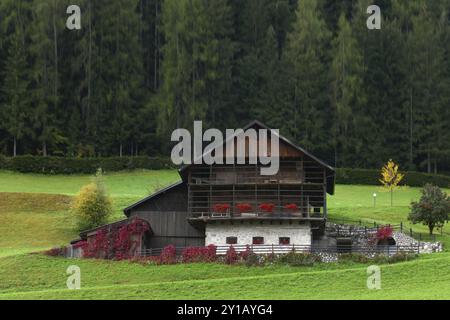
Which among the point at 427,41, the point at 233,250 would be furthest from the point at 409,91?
the point at 233,250

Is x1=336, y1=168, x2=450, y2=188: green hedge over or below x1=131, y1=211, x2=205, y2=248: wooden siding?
over

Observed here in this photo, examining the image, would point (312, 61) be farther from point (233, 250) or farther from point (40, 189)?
point (233, 250)

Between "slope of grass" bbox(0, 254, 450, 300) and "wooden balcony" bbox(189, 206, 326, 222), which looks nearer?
"slope of grass" bbox(0, 254, 450, 300)

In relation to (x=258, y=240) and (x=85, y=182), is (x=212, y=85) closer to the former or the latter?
(x=85, y=182)

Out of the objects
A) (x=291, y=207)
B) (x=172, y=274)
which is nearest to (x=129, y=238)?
(x=172, y=274)

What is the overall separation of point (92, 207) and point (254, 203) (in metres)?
11.1

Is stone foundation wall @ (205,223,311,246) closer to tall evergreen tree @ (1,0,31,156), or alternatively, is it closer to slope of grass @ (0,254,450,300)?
slope of grass @ (0,254,450,300)

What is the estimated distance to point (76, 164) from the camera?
7212 centimetres

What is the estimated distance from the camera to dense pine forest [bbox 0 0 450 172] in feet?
247

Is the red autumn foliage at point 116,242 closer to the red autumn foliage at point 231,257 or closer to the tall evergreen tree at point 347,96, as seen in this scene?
the red autumn foliage at point 231,257

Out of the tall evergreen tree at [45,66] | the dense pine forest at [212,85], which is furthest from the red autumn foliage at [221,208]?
the tall evergreen tree at [45,66]

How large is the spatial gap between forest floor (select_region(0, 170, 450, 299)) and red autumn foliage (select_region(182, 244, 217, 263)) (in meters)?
1.08

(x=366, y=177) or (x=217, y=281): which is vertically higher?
(x=366, y=177)

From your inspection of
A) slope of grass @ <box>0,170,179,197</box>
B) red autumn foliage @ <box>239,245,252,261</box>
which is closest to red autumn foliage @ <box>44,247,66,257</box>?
red autumn foliage @ <box>239,245,252,261</box>
